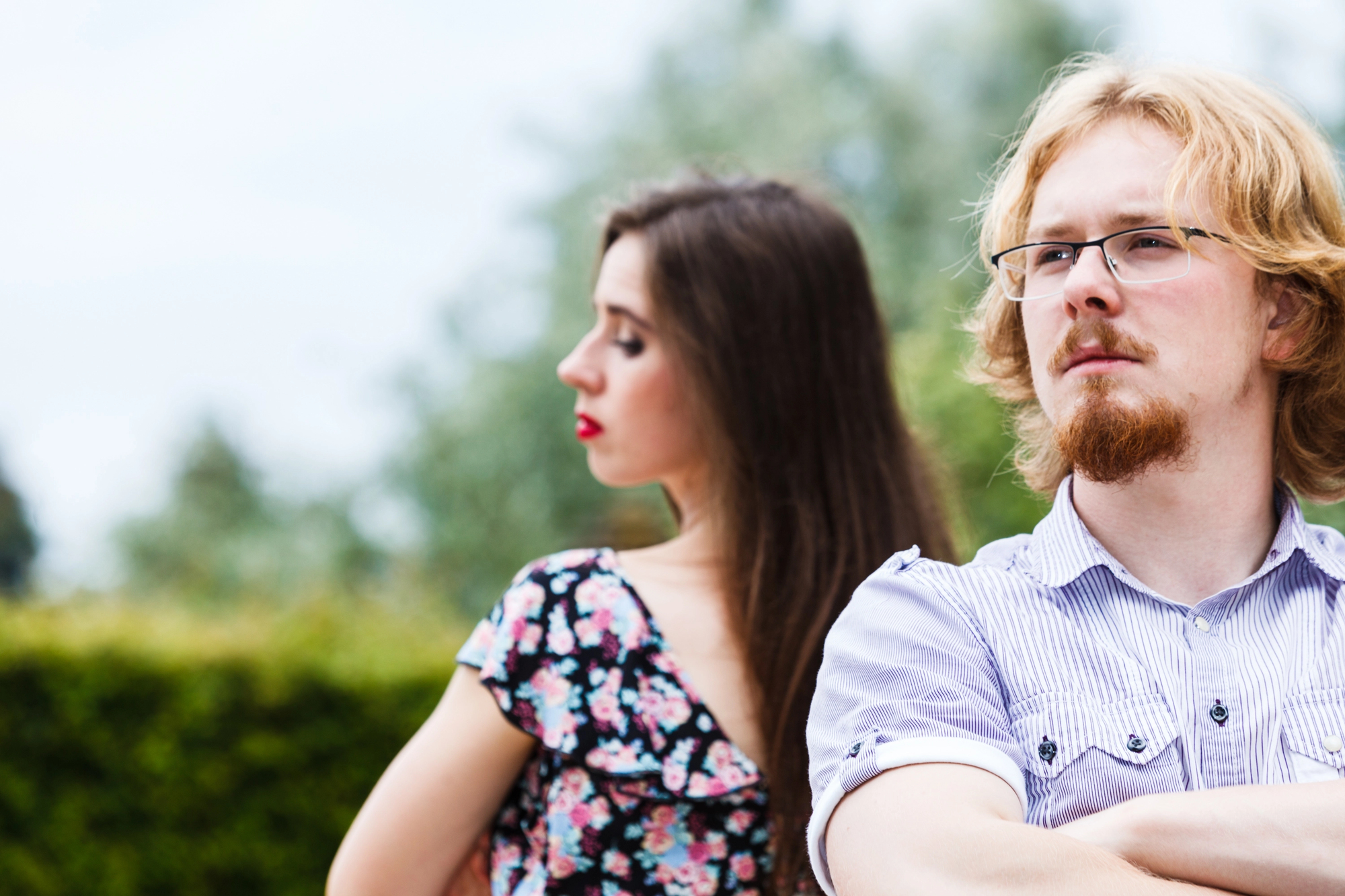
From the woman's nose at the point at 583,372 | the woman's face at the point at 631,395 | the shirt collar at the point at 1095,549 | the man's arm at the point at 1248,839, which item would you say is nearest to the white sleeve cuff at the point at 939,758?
the man's arm at the point at 1248,839

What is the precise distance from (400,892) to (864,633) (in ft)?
3.05

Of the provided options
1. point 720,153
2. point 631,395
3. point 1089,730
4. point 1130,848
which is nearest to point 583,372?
point 631,395

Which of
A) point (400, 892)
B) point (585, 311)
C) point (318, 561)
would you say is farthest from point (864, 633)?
point (318, 561)

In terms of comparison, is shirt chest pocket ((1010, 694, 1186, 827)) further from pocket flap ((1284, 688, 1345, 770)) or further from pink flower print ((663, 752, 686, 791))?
pink flower print ((663, 752, 686, 791))

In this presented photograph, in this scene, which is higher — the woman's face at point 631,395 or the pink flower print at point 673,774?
the woman's face at point 631,395

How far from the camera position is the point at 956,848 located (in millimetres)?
1161

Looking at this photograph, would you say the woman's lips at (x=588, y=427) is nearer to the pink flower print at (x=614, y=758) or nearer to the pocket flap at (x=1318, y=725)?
the pink flower print at (x=614, y=758)

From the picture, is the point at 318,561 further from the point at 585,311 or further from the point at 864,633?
the point at 864,633

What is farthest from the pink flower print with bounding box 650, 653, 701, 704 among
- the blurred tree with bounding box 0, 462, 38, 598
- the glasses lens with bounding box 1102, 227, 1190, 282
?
the blurred tree with bounding box 0, 462, 38, 598

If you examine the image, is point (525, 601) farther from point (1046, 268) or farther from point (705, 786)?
point (1046, 268)

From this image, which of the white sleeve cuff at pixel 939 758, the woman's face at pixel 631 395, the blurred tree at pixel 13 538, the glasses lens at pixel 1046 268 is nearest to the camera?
the white sleeve cuff at pixel 939 758

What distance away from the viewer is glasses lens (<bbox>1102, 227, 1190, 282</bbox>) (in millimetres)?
1379

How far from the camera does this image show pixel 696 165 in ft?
8.05

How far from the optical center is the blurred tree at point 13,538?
79.3 feet
